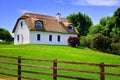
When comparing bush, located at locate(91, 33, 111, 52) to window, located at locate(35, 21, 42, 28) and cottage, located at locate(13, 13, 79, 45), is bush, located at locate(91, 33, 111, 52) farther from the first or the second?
window, located at locate(35, 21, 42, 28)

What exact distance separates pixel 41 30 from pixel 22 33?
4313 millimetres

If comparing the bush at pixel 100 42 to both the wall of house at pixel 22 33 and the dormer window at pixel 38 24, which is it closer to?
the dormer window at pixel 38 24

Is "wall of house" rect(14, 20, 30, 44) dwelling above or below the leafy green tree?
below

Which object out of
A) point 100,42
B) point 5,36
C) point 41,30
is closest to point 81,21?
point 5,36

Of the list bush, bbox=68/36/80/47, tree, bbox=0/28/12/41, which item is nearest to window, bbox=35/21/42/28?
bush, bbox=68/36/80/47

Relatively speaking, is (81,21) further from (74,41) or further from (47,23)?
(74,41)

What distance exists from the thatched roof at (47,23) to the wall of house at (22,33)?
45.5 inches

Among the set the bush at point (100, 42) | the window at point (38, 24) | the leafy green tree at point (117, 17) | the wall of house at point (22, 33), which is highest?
the leafy green tree at point (117, 17)

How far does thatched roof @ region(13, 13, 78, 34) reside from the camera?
62312 mm

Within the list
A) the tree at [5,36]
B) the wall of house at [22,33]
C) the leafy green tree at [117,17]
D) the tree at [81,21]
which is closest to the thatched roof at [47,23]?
the wall of house at [22,33]

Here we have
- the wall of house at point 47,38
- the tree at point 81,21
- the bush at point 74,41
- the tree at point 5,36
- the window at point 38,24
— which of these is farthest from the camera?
the tree at point 5,36

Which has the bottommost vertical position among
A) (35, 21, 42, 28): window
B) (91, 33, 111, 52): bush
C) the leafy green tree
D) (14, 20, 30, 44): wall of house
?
(91, 33, 111, 52): bush

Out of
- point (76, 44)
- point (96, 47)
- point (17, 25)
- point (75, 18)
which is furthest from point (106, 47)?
point (75, 18)

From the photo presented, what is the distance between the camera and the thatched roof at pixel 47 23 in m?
62.3
